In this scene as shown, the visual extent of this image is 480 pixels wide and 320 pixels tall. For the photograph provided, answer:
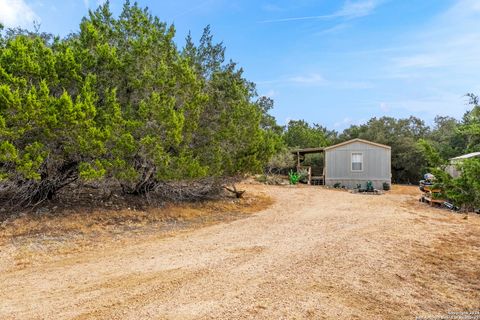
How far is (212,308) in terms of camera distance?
3.54m

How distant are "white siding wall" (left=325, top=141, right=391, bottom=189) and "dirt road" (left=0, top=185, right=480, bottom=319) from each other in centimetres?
1247

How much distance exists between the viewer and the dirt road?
354 centimetres

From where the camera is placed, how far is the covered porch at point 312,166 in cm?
2257

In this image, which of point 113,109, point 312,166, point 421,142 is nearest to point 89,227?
point 113,109

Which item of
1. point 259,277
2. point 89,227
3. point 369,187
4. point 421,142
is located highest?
point 421,142

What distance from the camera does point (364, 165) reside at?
795 inches

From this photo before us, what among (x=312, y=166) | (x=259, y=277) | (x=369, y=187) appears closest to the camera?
(x=259, y=277)

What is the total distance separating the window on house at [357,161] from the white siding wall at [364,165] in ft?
0.58

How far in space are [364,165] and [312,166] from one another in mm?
5775

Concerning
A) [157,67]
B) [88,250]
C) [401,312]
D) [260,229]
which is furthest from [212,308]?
[157,67]

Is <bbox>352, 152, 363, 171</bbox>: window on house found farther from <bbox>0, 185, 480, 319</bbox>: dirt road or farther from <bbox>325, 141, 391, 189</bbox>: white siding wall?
<bbox>0, 185, 480, 319</bbox>: dirt road

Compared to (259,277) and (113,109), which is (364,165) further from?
(259,277)

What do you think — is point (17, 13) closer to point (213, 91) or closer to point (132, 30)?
point (132, 30)

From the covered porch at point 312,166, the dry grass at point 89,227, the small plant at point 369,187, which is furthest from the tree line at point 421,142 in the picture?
the covered porch at point 312,166
